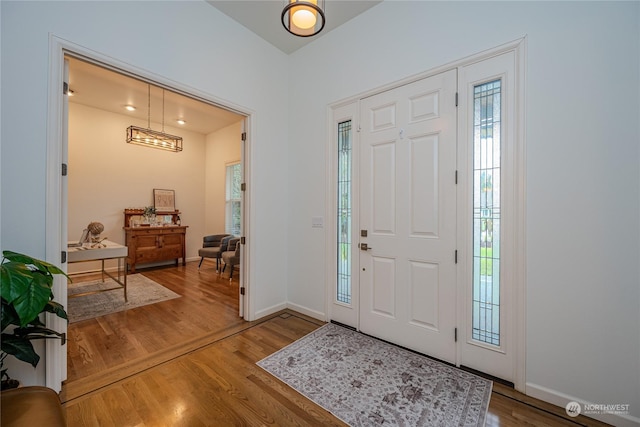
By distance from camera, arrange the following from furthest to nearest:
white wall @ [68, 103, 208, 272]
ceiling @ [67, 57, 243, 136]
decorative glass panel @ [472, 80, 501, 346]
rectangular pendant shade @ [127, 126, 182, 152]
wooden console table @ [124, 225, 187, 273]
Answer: wooden console table @ [124, 225, 187, 273], white wall @ [68, 103, 208, 272], rectangular pendant shade @ [127, 126, 182, 152], ceiling @ [67, 57, 243, 136], decorative glass panel @ [472, 80, 501, 346]

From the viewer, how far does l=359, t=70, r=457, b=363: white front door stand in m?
2.20

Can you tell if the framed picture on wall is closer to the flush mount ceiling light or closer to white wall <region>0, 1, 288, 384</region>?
white wall <region>0, 1, 288, 384</region>

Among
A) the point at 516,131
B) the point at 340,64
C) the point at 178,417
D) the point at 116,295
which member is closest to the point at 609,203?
the point at 516,131

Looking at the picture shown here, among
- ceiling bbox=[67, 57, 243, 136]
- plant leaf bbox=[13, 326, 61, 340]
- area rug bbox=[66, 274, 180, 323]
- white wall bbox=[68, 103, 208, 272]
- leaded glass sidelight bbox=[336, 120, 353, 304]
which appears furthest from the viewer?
white wall bbox=[68, 103, 208, 272]

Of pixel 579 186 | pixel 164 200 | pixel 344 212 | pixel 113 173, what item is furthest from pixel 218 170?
pixel 579 186

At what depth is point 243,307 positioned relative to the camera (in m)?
3.08

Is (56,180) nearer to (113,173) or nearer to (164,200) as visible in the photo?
(113,173)

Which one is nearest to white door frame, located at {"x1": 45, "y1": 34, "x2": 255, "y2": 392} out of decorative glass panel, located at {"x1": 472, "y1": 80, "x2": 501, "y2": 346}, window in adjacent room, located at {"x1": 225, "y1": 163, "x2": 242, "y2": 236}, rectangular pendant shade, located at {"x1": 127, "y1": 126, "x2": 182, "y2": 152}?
rectangular pendant shade, located at {"x1": 127, "y1": 126, "x2": 182, "y2": 152}

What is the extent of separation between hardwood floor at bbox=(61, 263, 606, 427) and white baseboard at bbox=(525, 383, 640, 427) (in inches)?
1.6

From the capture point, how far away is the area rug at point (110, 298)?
128 inches

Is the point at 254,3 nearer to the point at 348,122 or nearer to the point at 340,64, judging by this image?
the point at 340,64

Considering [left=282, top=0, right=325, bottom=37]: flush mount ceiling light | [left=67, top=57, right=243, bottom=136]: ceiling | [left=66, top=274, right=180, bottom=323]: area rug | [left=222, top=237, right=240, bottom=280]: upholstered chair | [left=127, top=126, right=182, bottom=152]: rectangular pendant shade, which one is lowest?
[left=66, top=274, right=180, bottom=323]: area rug

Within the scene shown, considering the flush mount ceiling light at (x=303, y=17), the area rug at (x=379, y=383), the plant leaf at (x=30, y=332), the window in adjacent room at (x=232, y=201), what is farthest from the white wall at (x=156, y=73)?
the window in adjacent room at (x=232, y=201)

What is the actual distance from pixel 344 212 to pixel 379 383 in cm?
162
